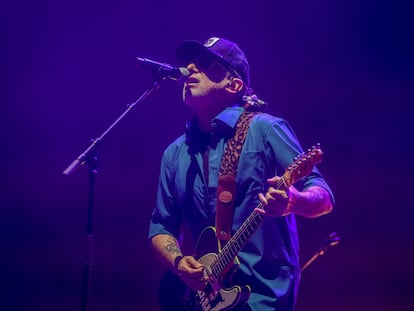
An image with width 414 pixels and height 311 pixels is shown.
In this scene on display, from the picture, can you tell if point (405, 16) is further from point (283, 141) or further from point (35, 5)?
point (35, 5)

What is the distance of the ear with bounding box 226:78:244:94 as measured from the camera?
301cm

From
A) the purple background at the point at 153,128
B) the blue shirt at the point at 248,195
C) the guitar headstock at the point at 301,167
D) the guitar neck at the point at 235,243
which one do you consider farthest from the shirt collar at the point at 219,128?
the purple background at the point at 153,128

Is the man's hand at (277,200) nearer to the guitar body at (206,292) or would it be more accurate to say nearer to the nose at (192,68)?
the guitar body at (206,292)

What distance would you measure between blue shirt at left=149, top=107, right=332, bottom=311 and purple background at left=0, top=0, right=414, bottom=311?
1.38 meters

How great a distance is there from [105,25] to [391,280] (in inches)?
129

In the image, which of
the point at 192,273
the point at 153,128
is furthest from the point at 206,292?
the point at 153,128

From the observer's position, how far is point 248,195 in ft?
8.54

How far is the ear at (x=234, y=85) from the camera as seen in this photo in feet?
9.87

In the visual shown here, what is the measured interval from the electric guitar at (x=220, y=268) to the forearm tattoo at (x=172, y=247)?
14cm

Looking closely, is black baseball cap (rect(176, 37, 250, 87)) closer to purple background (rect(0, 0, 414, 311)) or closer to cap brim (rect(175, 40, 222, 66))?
cap brim (rect(175, 40, 222, 66))

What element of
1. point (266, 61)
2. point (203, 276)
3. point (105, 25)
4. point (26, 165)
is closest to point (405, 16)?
point (266, 61)

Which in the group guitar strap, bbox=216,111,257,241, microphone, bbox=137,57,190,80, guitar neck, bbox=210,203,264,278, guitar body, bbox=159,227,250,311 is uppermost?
microphone, bbox=137,57,190,80

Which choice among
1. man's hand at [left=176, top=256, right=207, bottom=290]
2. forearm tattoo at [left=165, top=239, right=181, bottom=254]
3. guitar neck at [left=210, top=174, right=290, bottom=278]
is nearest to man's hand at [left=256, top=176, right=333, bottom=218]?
guitar neck at [left=210, top=174, right=290, bottom=278]

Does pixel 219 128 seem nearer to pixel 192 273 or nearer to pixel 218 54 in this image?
pixel 218 54
